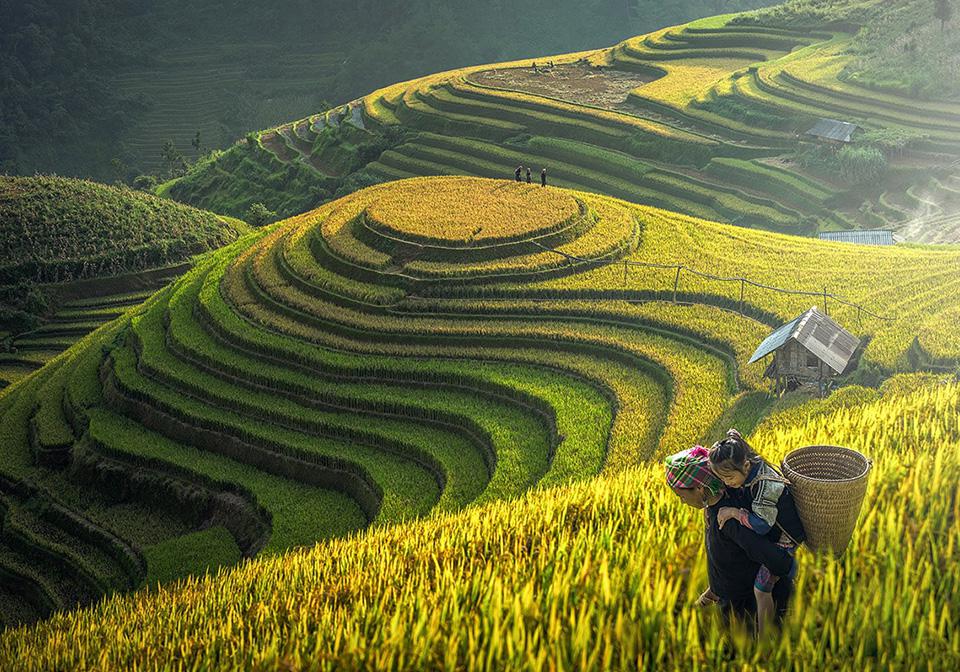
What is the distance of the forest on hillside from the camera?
8750 cm

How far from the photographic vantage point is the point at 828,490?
4980 millimetres

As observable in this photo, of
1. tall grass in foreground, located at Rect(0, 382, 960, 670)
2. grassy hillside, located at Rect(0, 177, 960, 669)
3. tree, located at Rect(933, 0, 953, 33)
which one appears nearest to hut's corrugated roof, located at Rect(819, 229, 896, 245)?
grassy hillside, located at Rect(0, 177, 960, 669)

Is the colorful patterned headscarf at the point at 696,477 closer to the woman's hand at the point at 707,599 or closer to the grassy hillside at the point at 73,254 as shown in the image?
the woman's hand at the point at 707,599

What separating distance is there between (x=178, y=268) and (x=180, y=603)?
32.3m

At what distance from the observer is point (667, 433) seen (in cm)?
1595

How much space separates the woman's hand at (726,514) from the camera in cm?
505

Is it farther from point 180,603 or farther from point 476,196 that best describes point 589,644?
point 476,196

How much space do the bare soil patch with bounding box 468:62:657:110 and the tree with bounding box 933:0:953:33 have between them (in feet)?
51.9

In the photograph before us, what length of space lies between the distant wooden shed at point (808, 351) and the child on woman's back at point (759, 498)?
11291 mm

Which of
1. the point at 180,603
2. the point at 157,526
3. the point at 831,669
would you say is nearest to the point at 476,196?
the point at 157,526

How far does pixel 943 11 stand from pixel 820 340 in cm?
3654

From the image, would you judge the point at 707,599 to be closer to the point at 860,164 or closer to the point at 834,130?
the point at 860,164

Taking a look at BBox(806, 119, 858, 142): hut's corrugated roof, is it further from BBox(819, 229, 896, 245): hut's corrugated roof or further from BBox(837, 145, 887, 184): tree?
BBox(819, 229, 896, 245): hut's corrugated roof

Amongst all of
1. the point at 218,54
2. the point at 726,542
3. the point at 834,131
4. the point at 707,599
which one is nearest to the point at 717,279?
the point at 707,599
